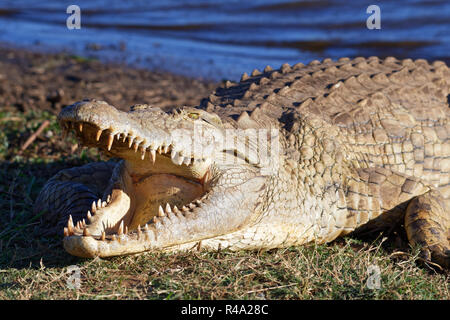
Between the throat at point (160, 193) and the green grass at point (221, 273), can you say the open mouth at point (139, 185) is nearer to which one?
the throat at point (160, 193)

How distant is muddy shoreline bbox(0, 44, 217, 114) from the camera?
799 cm

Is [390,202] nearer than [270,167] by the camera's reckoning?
No

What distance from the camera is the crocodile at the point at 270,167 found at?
3.41 m

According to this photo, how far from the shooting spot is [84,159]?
5797 millimetres

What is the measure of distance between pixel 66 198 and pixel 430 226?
283cm

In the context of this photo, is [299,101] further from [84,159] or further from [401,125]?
[84,159]

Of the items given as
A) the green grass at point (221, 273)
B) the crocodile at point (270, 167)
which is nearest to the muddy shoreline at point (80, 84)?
the crocodile at point (270, 167)

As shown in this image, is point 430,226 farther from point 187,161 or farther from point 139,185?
point 139,185

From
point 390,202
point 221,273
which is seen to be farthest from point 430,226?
point 221,273

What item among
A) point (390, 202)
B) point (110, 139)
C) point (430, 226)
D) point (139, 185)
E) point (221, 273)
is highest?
point (110, 139)

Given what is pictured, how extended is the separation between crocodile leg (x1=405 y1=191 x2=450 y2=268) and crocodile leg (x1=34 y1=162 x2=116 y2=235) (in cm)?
249

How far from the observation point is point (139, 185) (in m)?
3.93

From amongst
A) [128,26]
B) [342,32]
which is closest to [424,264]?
[342,32]

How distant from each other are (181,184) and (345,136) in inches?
61.5
